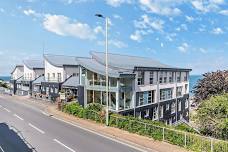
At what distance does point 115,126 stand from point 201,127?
780 centimetres

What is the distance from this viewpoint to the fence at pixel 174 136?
17328 millimetres

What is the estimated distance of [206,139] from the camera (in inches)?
697

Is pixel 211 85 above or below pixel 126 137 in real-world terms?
above

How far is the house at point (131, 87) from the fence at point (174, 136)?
726cm

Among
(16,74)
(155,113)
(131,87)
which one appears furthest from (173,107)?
(16,74)

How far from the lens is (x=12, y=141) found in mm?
20719

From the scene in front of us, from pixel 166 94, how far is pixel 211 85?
10.5 meters

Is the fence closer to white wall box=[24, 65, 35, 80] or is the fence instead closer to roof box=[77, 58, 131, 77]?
roof box=[77, 58, 131, 77]

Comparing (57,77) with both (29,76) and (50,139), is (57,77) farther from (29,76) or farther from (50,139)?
(50,139)

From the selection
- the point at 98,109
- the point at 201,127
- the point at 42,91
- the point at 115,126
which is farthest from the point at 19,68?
the point at 201,127

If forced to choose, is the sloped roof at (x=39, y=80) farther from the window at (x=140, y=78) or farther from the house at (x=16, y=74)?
the window at (x=140, y=78)

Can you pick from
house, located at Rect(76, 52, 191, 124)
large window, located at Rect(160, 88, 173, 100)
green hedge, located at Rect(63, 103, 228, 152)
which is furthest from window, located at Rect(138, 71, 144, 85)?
green hedge, located at Rect(63, 103, 228, 152)

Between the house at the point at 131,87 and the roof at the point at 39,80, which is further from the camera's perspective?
the roof at the point at 39,80

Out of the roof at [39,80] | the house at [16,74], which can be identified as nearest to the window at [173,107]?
the roof at [39,80]
